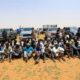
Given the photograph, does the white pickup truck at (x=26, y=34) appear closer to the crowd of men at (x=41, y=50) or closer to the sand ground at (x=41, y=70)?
the crowd of men at (x=41, y=50)

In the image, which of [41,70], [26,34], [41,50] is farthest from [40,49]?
[26,34]

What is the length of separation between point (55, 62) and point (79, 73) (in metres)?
2.08

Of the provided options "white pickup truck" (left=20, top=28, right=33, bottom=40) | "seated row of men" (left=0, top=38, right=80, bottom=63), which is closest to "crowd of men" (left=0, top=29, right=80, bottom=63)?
"seated row of men" (left=0, top=38, right=80, bottom=63)

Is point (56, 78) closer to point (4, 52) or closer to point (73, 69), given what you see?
point (73, 69)

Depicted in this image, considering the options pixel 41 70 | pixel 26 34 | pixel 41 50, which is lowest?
pixel 41 70

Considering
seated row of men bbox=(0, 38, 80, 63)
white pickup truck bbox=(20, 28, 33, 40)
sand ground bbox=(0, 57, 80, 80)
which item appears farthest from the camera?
white pickup truck bbox=(20, 28, 33, 40)

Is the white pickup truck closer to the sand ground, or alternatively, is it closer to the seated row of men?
the seated row of men

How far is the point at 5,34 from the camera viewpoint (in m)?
26.9

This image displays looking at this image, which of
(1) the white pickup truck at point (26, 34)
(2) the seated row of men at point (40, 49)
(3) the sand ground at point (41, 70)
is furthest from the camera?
(1) the white pickup truck at point (26, 34)

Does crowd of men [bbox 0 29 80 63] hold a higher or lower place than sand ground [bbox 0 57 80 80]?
higher

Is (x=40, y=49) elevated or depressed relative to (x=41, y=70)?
elevated

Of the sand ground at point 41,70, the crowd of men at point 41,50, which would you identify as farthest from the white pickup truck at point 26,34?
the sand ground at point 41,70

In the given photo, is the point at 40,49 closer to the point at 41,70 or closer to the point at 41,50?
the point at 41,50

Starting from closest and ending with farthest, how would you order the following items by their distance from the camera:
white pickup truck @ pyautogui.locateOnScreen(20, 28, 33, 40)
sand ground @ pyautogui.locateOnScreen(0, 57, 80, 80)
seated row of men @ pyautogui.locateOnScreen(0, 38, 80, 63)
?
sand ground @ pyautogui.locateOnScreen(0, 57, 80, 80) < seated row of men @ pyautogui.locateOnScreen(0, 38, 80, 63) < white pickup truck @ pyautogui.locateOnScreen(20, 28, 33, 40)
